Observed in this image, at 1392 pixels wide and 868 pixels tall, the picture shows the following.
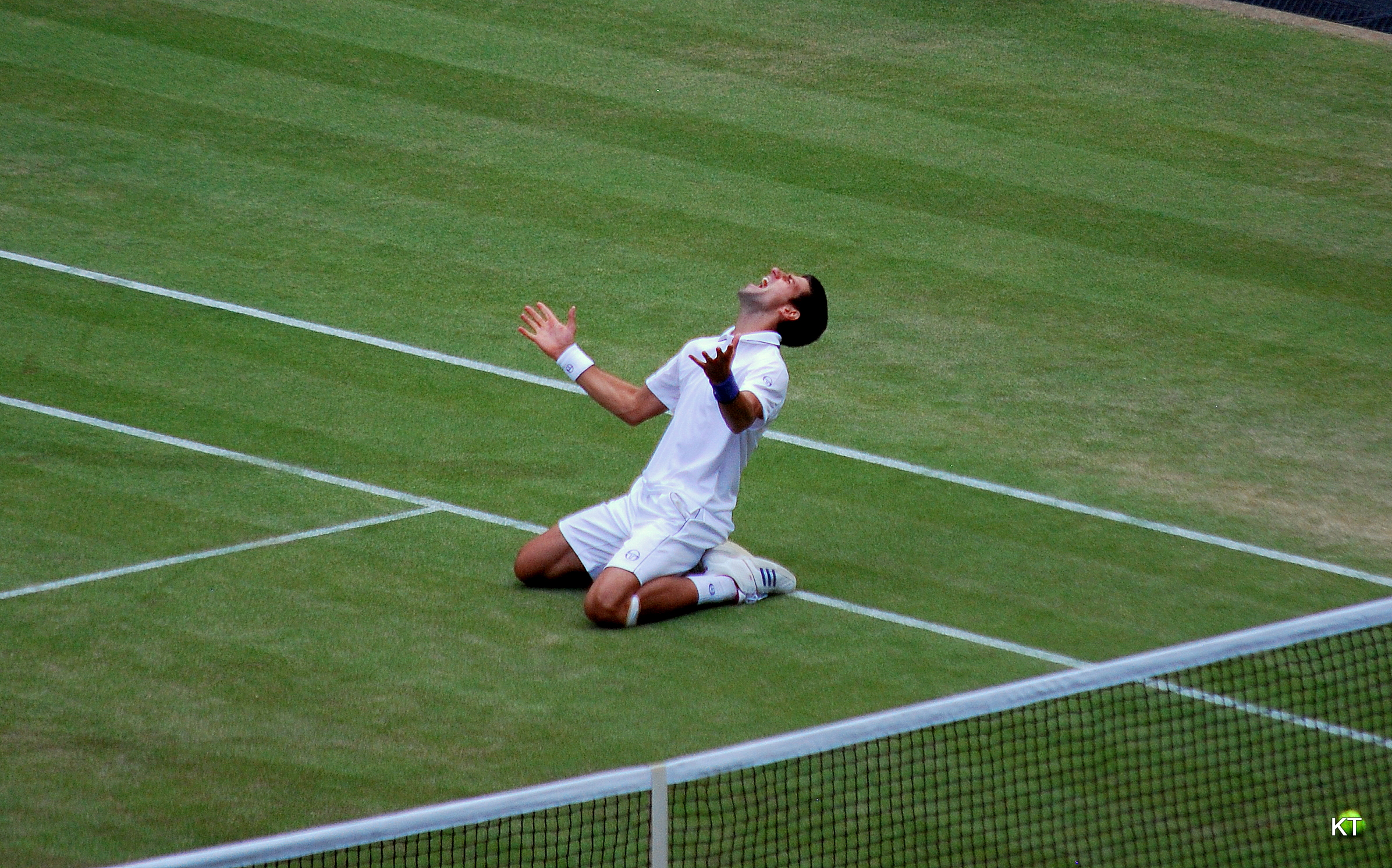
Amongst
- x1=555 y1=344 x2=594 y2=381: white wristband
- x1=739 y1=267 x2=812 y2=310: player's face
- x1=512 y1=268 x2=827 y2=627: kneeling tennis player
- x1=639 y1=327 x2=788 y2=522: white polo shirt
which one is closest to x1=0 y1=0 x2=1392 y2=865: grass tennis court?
x1=512 y1=268 x2=827 y2=627: kneeling tennis player

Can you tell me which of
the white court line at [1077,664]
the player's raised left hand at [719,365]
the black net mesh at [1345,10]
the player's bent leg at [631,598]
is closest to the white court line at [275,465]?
the player's bent leg at [631,598]

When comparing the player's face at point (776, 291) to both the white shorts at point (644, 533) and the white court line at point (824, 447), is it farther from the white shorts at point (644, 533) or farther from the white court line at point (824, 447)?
the white court line at point (824, 447)

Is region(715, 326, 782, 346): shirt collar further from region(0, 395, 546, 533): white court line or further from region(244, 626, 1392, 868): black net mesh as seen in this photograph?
region(244, 626, 1392, 868): black net mesh

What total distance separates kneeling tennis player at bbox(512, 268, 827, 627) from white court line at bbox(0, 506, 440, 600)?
110cm

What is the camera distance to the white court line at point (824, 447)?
9.40m

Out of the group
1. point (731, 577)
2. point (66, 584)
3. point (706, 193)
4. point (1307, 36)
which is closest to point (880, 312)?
point (706, 193)

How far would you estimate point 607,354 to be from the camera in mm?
11711

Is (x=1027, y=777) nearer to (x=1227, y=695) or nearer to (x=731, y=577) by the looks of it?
(x=1227, y=695)

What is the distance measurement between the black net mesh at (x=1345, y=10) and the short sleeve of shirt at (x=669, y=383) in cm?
1275

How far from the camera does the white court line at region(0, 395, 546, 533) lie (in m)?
9.39

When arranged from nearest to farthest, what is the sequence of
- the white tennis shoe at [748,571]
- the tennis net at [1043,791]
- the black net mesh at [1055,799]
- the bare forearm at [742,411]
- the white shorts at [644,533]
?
the tennis net at [1043,791] → the black net mesh at [1055,799] → the bare forearm at [742,411] → the white shorts at [644,533] → the white tennis shoe at [748,571]

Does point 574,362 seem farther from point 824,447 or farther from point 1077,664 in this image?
point 1077,664

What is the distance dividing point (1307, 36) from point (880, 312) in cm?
813

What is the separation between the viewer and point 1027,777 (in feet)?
22.5
